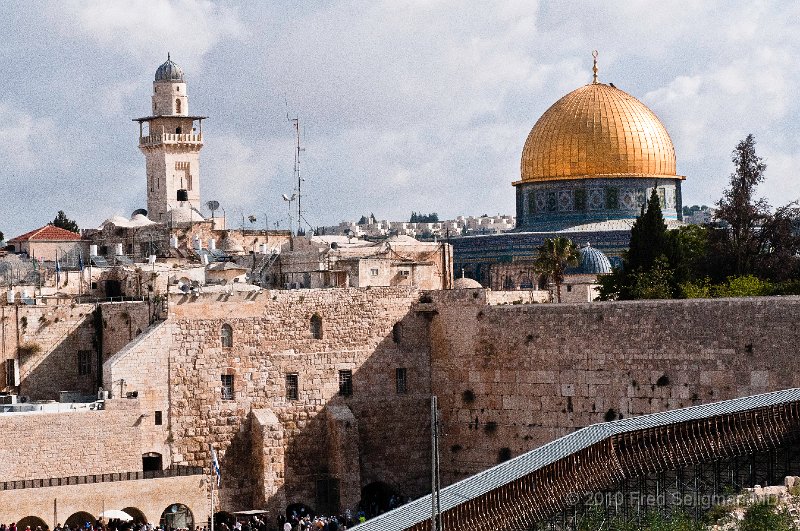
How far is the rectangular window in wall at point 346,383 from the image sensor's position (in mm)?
40469

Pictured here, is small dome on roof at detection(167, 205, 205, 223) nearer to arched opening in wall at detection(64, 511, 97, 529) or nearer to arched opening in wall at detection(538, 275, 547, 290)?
arched opening in wall at detection(538, 275, 547, 290)

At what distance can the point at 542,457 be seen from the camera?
30.3 m

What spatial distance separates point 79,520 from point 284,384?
19.6ft

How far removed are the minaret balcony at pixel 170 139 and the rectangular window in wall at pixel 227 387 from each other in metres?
24.6

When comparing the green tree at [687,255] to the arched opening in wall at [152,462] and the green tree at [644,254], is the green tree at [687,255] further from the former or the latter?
the arched opening in wall at [152,462]

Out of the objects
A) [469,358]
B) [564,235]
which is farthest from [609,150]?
[469,358]

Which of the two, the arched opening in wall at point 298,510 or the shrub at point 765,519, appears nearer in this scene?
the shrub at point 765,519

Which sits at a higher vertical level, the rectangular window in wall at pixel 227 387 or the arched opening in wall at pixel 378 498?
the rectangular window in wall at pixel 227 387

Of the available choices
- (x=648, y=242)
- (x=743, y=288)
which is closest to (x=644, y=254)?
(x=648, y=242)

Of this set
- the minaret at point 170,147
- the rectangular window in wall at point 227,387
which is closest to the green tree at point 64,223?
the minaret at point 170,147

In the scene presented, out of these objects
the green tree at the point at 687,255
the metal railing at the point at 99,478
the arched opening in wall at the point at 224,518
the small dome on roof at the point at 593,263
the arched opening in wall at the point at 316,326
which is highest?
the small dome on roof at the point at 593,263

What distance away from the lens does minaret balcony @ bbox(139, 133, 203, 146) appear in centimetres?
6275

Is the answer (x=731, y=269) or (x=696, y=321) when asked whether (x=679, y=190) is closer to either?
(x=731, y=269)

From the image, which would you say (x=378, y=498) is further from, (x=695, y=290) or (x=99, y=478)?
(x=695, y=290)
